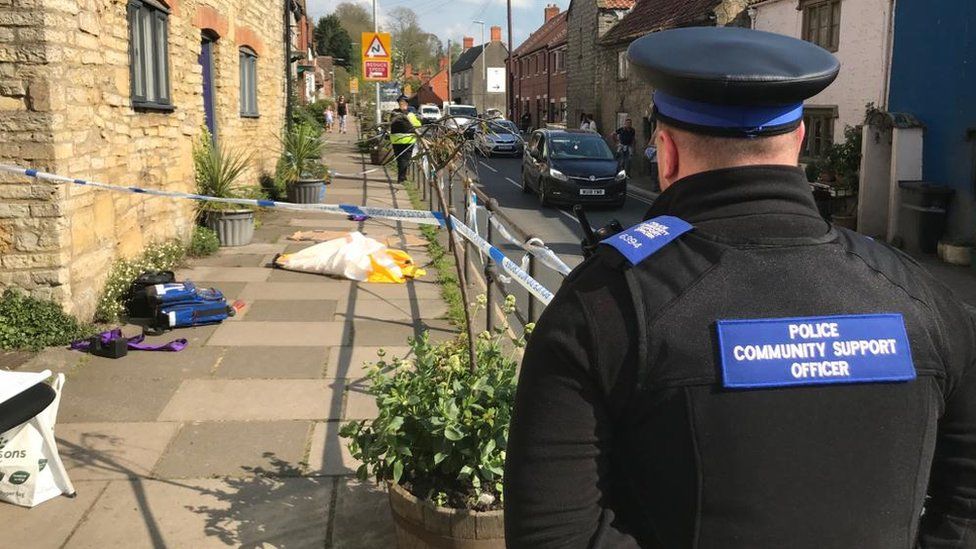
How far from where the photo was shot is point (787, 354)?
4.63ft

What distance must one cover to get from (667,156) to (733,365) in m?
0.42

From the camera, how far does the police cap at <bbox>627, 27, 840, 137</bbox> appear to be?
1.46m

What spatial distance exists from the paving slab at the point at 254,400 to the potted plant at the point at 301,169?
9.52 metres

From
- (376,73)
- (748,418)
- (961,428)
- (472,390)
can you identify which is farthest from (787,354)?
(376,73)

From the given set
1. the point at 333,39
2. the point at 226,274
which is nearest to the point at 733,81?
the point at 226,274

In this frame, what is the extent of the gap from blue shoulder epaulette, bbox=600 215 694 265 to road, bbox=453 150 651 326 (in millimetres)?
5472

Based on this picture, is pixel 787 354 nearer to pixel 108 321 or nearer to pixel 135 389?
pixel 135 389

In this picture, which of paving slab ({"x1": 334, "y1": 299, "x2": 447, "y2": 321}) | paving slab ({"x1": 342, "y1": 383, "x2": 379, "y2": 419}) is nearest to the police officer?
paving slab ({"x1": 342, "y1": 383, "x2": 379, "y2": 419})

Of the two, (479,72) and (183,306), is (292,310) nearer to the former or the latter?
(183,306)

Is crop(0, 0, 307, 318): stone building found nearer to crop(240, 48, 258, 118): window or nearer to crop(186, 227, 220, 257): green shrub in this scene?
crop(186, 227, 220, 257): green shrub

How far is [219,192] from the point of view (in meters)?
11.1

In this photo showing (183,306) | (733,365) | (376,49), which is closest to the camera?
(733,365)

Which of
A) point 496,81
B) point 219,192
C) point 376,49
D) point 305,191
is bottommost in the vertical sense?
A: point 305,191

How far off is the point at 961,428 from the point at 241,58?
49.1 feet
